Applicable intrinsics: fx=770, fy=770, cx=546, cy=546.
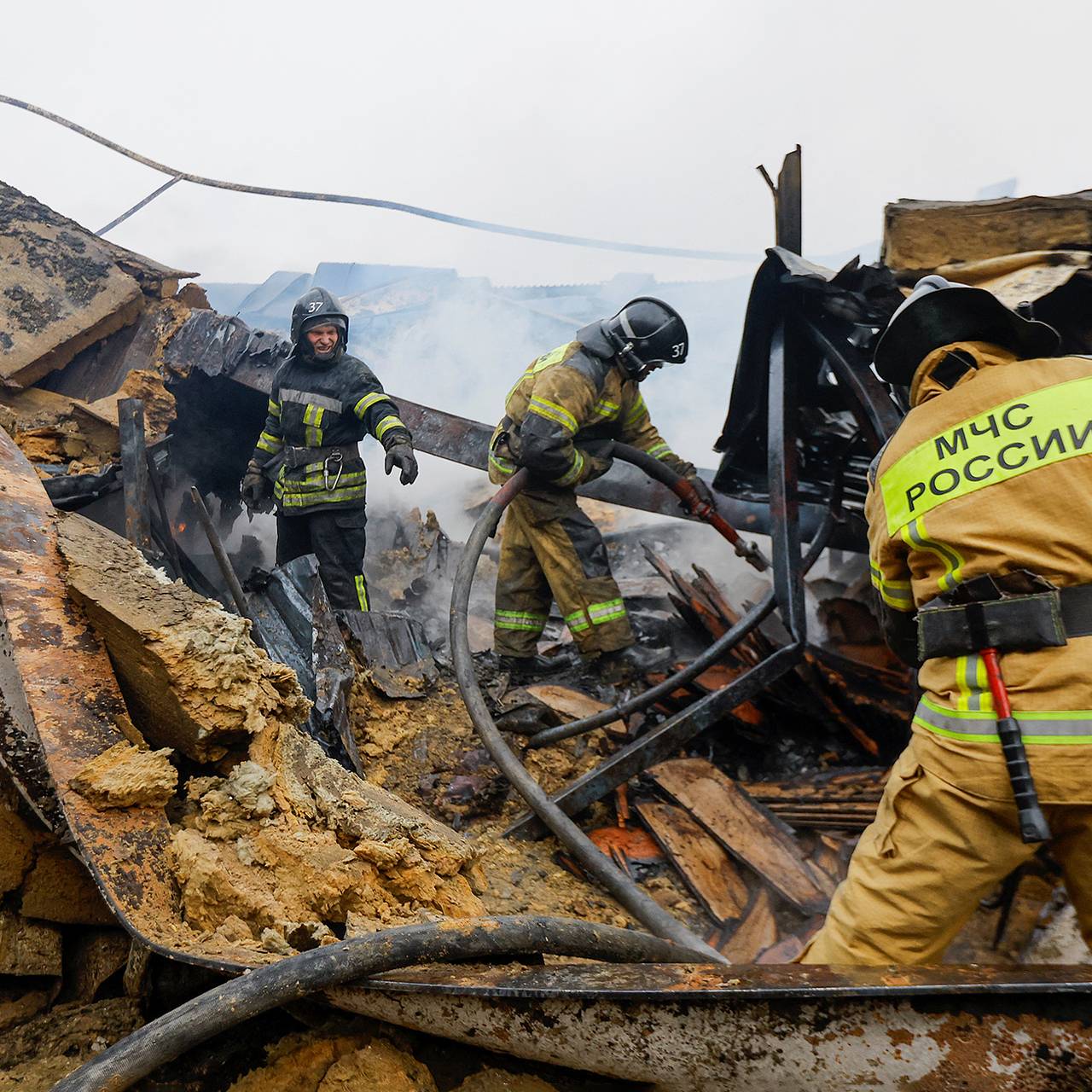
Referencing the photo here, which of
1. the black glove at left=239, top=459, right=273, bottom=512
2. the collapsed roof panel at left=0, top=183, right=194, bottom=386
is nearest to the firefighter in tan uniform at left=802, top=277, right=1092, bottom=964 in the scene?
the black glove at left=239, top=459, right=273, bottom=512

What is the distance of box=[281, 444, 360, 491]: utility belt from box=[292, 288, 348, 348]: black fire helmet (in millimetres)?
764

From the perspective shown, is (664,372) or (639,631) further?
(664,372)

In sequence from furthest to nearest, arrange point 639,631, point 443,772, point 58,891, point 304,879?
point 639,631, point 443,772, point 58,891, point 304,879

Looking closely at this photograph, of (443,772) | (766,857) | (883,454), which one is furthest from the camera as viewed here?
(443,772)

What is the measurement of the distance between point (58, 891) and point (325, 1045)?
710mm

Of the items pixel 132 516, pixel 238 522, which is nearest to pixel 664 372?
pixel 238 522

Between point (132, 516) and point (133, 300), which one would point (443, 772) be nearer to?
point (132, 516)

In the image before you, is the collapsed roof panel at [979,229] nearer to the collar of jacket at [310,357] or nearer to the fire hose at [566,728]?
the fire hose at [566,728]

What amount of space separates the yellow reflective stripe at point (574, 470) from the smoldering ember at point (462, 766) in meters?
0.22

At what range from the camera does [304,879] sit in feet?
4.46

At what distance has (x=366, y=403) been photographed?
516cm

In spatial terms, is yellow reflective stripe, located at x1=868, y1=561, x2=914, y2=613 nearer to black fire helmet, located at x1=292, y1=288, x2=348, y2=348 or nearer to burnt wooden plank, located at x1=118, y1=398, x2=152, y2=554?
burnt wooden plank, located at x1=118, y1=398, x2=152, y2=554

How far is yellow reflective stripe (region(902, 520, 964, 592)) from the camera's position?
69.8 inches

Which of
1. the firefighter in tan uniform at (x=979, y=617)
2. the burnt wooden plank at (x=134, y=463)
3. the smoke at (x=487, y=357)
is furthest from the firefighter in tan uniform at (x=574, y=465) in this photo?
the smoke at (x=487, y=357)
